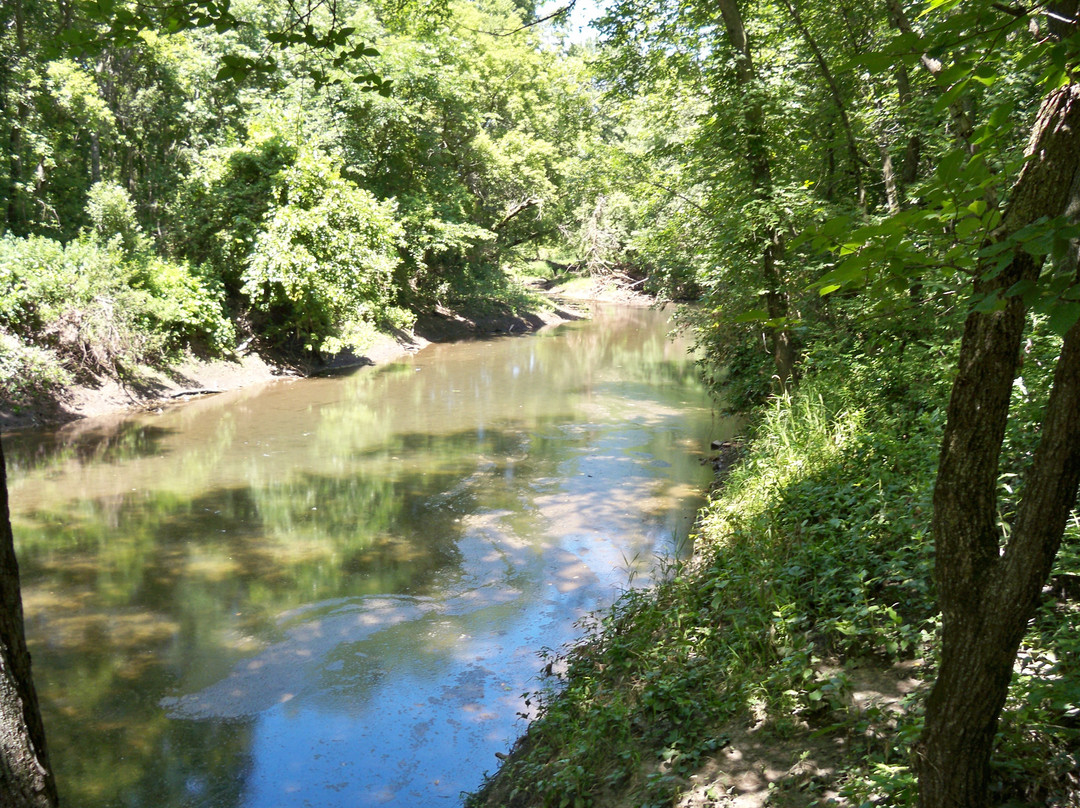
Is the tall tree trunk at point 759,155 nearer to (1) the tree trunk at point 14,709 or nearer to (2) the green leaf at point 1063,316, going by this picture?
(2) the green leaf at point 1063,316

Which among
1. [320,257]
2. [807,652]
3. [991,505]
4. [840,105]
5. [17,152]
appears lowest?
[807,652]

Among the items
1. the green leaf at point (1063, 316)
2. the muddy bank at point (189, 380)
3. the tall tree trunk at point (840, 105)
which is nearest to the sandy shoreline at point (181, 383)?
the muddy bank at point (189, 380)

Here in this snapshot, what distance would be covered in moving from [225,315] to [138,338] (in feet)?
11.1

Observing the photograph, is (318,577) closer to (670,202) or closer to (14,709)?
(14,709)

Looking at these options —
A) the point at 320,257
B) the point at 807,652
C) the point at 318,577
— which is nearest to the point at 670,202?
the point at 320,257

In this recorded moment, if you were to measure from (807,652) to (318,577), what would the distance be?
16.3ft

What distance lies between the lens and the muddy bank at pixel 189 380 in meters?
13.2

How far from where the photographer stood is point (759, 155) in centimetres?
880

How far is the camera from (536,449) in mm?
11984

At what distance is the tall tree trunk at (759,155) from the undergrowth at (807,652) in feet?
8.69

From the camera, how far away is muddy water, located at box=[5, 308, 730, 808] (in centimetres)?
481

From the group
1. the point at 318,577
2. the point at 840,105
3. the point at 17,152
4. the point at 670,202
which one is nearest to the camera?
the point at 318,577

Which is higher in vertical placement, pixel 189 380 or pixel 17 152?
pixel 17 152

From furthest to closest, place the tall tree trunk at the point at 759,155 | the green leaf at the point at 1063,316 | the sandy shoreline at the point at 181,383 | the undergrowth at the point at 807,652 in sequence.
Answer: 1. the sandy shoreline at the point at 181,383
2. the tall tree trunk at the point at 759,155
3. the undergrowth at the point at 807,652
4. the green leaf at the point at 1063,316
